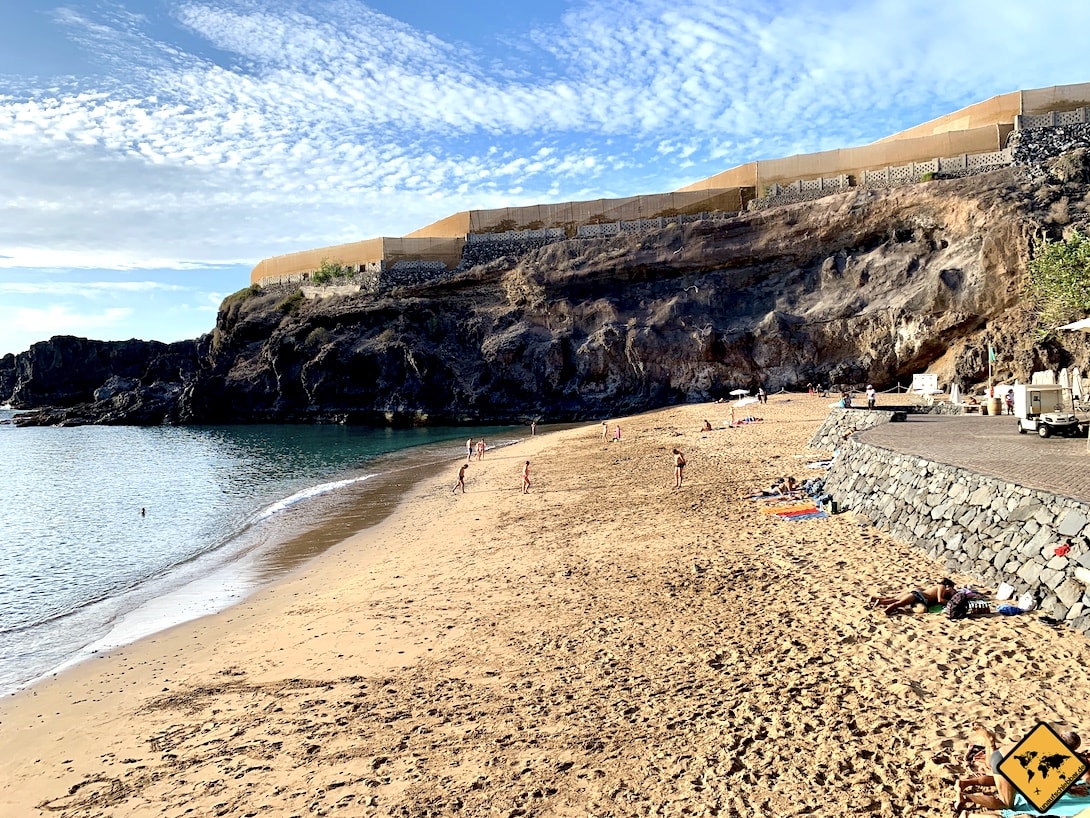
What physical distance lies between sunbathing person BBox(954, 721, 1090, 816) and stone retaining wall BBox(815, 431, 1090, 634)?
3.06m

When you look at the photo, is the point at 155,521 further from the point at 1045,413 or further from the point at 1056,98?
the point at 1056,98

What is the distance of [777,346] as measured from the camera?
4700 cm

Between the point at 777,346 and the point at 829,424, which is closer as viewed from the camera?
the point at 829,424

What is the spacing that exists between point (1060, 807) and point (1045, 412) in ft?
47.1

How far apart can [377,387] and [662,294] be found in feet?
87.2

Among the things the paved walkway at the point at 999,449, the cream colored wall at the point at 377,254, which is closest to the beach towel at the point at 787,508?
the paved walkway at the point at 999,449

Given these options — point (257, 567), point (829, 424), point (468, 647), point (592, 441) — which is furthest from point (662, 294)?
point (468, 647)

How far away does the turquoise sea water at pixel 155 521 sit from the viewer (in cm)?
1316

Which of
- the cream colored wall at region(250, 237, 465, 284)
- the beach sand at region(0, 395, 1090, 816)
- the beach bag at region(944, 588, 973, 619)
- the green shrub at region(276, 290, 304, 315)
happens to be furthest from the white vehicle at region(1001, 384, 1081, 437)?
the green shrub at region(276, 290, 304, 315)

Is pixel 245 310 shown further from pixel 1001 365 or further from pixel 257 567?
pixel 1001 365

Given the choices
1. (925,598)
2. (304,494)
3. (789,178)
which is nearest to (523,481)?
(304,494)

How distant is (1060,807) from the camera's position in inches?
175

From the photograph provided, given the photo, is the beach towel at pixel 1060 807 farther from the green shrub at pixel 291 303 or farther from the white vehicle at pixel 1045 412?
the green shrub at pixel 291 303

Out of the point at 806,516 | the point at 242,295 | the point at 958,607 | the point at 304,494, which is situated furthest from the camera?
the point at 242,295
